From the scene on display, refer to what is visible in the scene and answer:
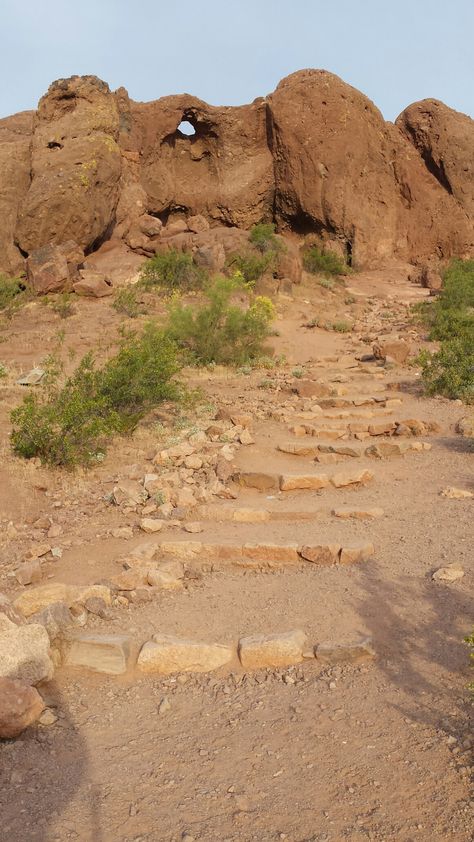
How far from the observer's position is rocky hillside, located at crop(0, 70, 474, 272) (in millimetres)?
19734

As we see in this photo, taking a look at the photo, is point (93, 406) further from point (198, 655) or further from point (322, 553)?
point (198, 655)

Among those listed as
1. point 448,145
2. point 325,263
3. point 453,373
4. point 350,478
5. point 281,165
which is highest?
point 448,145

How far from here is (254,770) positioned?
9.16 feet

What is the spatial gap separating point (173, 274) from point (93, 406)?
11.0 metres

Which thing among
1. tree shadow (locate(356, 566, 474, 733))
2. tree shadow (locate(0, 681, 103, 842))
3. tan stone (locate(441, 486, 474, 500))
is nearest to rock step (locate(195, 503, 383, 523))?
tan stone (locate(441, 486, 474, 500))

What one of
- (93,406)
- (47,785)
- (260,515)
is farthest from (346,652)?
(93,406)

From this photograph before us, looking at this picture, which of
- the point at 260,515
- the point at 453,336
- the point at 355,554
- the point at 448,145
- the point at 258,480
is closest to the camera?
the point at 355,554

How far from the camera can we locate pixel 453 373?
9727 millimetres

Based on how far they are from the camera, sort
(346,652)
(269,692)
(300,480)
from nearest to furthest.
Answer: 1. (269,692)
2. (346,652)
3. (300,480)

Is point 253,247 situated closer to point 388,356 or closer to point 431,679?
point 388,356

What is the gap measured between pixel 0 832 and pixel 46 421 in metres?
5.01

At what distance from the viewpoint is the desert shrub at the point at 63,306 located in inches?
616

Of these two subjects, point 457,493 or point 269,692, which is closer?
point 269,692

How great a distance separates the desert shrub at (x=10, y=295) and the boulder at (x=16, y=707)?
1392 cm
